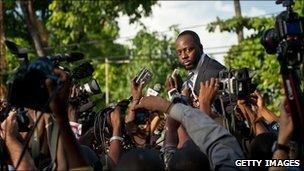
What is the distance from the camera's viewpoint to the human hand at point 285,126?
3223mm

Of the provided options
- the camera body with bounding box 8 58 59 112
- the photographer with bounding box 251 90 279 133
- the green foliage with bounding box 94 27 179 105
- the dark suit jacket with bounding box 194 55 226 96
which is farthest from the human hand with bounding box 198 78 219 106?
the green foliage with bounding box 94 27 179 105

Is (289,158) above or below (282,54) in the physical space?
below

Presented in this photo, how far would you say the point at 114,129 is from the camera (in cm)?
446

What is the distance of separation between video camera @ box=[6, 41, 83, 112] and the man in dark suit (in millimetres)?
2105

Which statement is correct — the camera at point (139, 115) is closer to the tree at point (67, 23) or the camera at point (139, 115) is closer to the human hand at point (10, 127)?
the human hand at point (10, 127)

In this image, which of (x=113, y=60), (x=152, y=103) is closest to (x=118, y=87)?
(x=113, y=60)

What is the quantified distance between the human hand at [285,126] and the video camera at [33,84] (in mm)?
1148

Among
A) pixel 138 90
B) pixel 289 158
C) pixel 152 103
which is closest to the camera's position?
pixel 289 158

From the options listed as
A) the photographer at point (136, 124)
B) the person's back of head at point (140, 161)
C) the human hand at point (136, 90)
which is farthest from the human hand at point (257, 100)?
the person's back of head at point (140, 161)

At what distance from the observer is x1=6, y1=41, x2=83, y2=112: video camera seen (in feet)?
10.8

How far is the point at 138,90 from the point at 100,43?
2152 centimetres

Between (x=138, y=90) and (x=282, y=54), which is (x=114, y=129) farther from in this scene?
(x=282, y=54)

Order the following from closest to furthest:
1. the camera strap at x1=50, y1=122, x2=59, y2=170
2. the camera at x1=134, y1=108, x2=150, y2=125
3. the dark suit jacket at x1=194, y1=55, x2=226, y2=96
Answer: the camera strap at x1=50, y1=122, x2=59, y2=170 → the camera at x1=134, y1=108, x2=150, y2=125 → the dark suit jacket at x1=194, y1=55, x2=226, y2=96

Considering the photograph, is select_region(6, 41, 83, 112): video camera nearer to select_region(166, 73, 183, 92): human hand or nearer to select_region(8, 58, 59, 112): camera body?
select_region(8, 58, 59, 112): camera body
